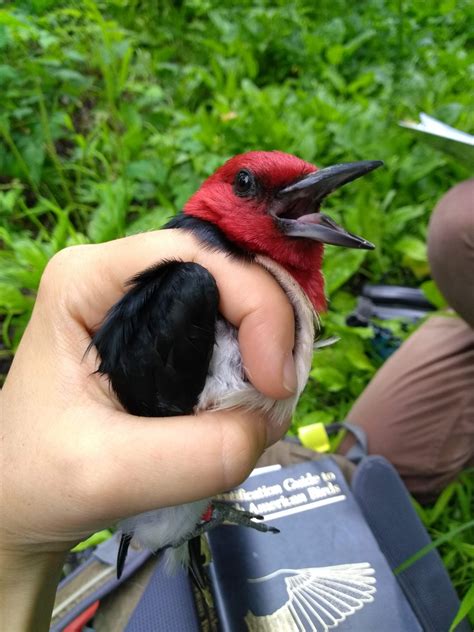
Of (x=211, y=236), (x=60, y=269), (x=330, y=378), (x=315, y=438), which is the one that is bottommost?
(x=330, y=378)

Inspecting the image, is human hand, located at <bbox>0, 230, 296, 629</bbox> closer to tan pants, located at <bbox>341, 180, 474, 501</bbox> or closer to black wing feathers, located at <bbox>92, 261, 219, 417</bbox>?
black wing feathers, located at <bbox>92, 261, 219, 417</bbox>

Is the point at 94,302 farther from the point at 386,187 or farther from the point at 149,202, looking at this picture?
the point at 386,187

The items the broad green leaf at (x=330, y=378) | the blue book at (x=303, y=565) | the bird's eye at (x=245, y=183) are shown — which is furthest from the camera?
the broad green leaf at (x=330, y=378)

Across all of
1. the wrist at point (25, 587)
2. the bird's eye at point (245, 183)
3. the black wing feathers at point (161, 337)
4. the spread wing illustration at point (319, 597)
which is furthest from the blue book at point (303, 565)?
the bird's eye at point (245, 183)

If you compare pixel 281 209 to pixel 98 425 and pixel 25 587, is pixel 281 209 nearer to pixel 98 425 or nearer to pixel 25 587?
pixel 98 425

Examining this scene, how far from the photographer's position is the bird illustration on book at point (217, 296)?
97cm

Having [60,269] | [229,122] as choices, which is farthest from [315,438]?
[229,122]

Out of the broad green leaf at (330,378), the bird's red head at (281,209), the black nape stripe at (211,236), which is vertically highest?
the bird's red head at (281,209)

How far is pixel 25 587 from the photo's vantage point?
104 cm

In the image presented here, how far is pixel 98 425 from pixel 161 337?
0.20 metres

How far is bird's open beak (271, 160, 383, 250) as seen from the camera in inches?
39.7

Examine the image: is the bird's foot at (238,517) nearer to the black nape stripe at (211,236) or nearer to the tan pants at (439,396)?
the tan pants at (439,396)

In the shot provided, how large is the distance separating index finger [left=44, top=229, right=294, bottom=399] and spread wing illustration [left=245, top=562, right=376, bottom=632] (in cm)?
59

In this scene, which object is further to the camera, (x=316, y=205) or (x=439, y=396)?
(x=439, y=396)
